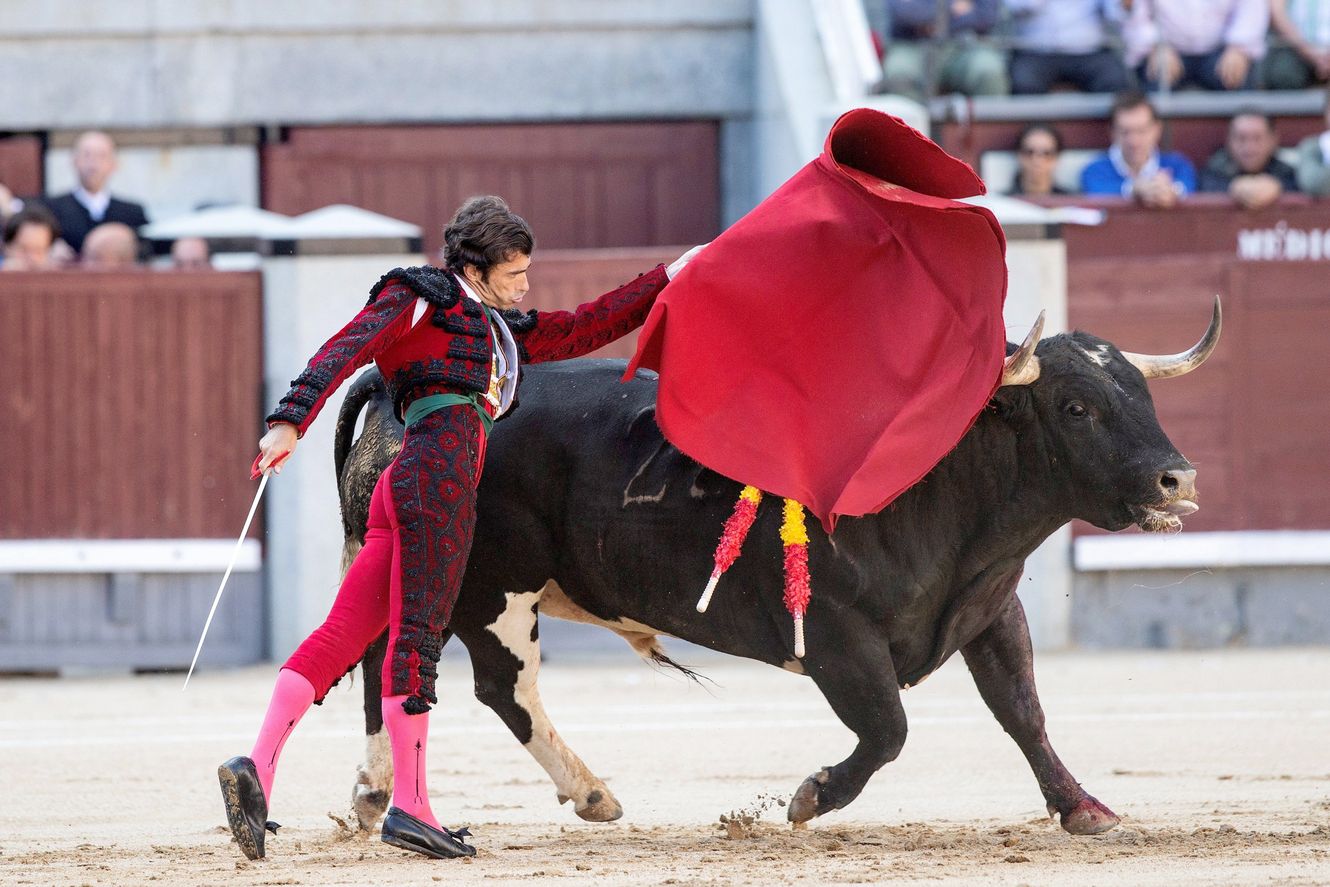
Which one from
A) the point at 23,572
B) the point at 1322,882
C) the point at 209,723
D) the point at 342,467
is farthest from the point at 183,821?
the point at 23,572

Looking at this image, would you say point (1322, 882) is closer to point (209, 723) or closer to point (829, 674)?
point (829, 674)

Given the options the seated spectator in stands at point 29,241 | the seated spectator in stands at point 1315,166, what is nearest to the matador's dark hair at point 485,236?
the seated spectator in stands at point 29,241

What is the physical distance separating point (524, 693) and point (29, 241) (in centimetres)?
506

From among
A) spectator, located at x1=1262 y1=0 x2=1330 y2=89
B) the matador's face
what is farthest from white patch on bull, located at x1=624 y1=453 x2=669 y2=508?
spectator, located at x1=1262 y1=0 x2=1330 y2=89

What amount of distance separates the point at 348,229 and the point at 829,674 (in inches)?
191

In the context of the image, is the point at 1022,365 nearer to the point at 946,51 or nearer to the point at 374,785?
the point at 374,785

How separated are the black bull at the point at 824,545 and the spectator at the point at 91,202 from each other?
17.3 feet

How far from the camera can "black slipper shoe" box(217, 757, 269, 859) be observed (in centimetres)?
425

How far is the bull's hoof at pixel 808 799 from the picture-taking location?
183 inches

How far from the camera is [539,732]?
5059mm

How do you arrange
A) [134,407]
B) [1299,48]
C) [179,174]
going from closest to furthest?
[134,407] < [1299,48] < [179,174]

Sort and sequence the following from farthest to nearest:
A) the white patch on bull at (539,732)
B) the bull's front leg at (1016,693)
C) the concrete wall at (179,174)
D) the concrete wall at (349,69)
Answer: the concrete wall at (349,69) < the concrete wall at (179,174) < the white patch on bull at (539,732) < the bull's front leg at (1016,693)

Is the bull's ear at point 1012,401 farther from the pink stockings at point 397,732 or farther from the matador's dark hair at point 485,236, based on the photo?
the pink stockings at point 397,732

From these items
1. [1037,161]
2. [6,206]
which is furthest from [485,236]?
[6,206]
